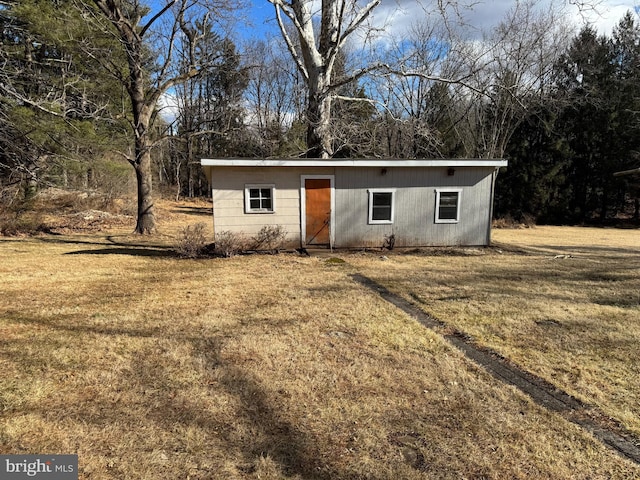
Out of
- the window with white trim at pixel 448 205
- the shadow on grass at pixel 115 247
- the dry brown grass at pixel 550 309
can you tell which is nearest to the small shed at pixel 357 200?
the window with white trim at pixel 448 205

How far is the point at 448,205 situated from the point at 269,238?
18.1 ft

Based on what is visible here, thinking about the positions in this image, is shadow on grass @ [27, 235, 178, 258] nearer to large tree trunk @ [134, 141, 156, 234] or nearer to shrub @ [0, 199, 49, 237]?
shrub @ [0, 199, 49, 237]

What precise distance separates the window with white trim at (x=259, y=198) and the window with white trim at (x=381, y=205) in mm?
2913

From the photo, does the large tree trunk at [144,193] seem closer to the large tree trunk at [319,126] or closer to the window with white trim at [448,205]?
the large tree trunk at [319,126]

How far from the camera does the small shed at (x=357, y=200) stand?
10.7 m

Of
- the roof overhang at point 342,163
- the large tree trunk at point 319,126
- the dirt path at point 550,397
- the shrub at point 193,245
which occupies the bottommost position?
the dirt path at point 550,397

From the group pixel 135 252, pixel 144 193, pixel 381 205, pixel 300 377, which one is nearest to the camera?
pixel 300 377

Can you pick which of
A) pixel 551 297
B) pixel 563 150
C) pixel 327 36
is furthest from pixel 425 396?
pixel 563 150

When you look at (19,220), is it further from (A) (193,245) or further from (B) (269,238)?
(B) (269,238)

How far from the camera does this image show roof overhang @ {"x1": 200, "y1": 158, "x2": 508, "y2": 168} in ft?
33.6

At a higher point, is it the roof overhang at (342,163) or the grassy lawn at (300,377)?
the roof overhang at (342,163)

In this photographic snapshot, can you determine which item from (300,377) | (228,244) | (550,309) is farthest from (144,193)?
(550,309)

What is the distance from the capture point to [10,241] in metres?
12.1

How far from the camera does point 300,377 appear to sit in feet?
11.6
